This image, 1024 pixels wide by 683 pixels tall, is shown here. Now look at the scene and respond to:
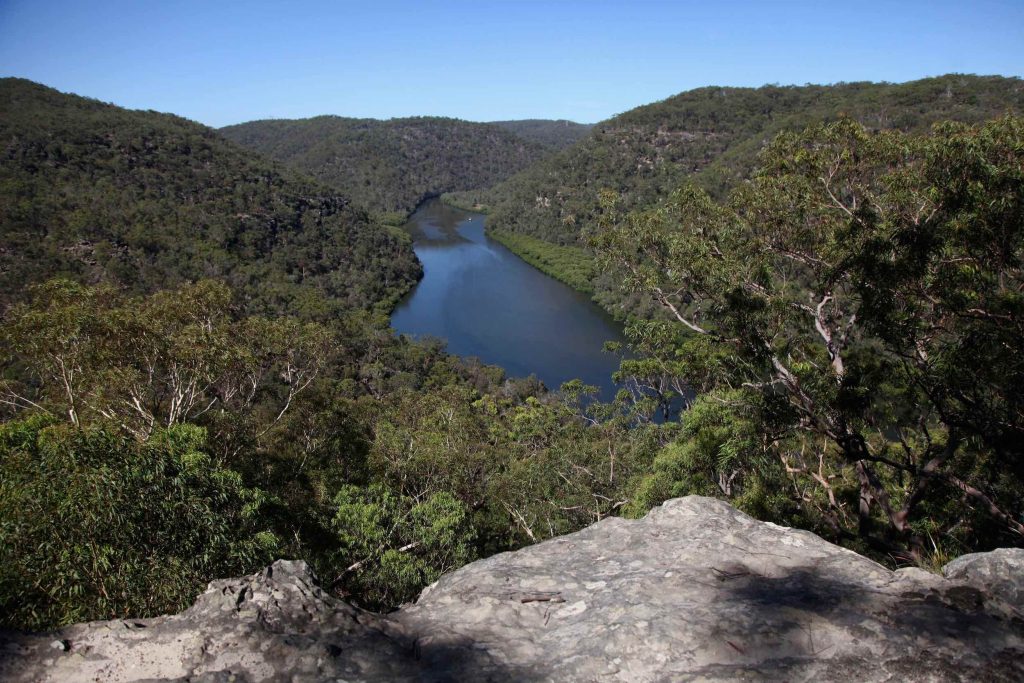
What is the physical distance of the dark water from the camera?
4669 cm

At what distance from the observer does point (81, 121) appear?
85250mm

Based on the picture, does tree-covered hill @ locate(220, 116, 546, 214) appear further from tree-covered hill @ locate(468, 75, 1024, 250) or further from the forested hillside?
the forested hillside

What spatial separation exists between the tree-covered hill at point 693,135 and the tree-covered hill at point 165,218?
27106 millimetres

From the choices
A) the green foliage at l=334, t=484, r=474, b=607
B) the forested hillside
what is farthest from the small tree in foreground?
the green foliage at l=334, t=484, r=474, b=607

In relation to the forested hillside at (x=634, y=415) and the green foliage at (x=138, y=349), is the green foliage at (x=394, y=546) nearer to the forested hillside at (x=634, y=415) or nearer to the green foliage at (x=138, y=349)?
the forested hillside at (x=634, y=415)

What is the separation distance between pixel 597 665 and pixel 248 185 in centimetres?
9031

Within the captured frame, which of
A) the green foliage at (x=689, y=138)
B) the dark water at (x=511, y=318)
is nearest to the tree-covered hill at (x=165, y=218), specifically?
the dark water at (x=511, y=318)

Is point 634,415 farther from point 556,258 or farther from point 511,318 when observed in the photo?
point 556,258

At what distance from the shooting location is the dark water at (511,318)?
46.7 m

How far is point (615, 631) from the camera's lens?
3877 millimetres

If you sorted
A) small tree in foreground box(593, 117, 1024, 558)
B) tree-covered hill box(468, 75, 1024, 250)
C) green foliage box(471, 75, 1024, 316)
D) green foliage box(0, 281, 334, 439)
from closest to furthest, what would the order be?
1. small tree in foreground box(593, 117, 1024, 558)
2. green foliage box(0, 281, 334, 439)
3. green foliage box(471, 75, 1024, 316)
4. tree-covered hill box(468, 75, 1024, 250)

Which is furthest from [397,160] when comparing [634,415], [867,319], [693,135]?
[867,319]

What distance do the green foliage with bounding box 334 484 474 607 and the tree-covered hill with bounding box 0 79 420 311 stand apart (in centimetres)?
3762

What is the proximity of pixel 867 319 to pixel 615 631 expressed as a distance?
430cm
